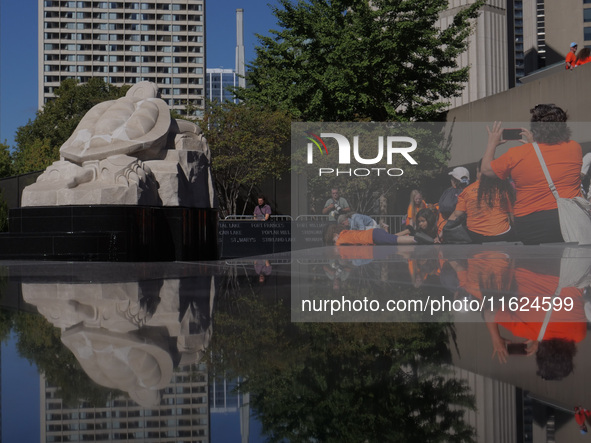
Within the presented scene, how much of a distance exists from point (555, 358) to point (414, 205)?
22.7 meters

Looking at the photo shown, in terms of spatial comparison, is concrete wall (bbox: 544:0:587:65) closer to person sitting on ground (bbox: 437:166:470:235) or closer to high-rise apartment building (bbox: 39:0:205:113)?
person sitting on ground (bbox: 437:166:470:235)

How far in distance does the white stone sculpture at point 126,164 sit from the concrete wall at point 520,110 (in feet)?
36.2

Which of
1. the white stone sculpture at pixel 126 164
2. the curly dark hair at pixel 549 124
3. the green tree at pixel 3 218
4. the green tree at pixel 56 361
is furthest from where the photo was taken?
the curly dark hair at pixel 549 124

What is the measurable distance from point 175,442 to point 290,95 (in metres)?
26.8

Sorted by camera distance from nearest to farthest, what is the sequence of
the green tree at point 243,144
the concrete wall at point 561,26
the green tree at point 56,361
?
the green tree at point 56,361 < the green tree at point 243,144 < the concrete wall at point 561,26

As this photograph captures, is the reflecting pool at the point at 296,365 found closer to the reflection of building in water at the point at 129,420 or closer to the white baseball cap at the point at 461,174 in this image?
the reflection of building in water at the point at 129,420

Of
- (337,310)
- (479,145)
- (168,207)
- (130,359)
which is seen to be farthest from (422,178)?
(130,359)

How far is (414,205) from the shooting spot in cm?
2644

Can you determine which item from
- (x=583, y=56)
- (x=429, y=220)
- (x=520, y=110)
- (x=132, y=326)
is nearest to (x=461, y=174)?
(x=429, y=220)

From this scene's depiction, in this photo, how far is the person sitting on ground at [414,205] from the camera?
26.1 m

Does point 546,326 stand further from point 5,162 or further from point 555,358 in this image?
point 5,162

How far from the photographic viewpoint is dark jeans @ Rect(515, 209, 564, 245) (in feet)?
68.9

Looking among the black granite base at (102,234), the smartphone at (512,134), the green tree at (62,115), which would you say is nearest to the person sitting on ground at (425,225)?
the smartphone at (512,134)

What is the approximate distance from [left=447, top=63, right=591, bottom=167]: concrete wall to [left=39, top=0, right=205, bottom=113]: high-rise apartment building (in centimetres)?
9396
